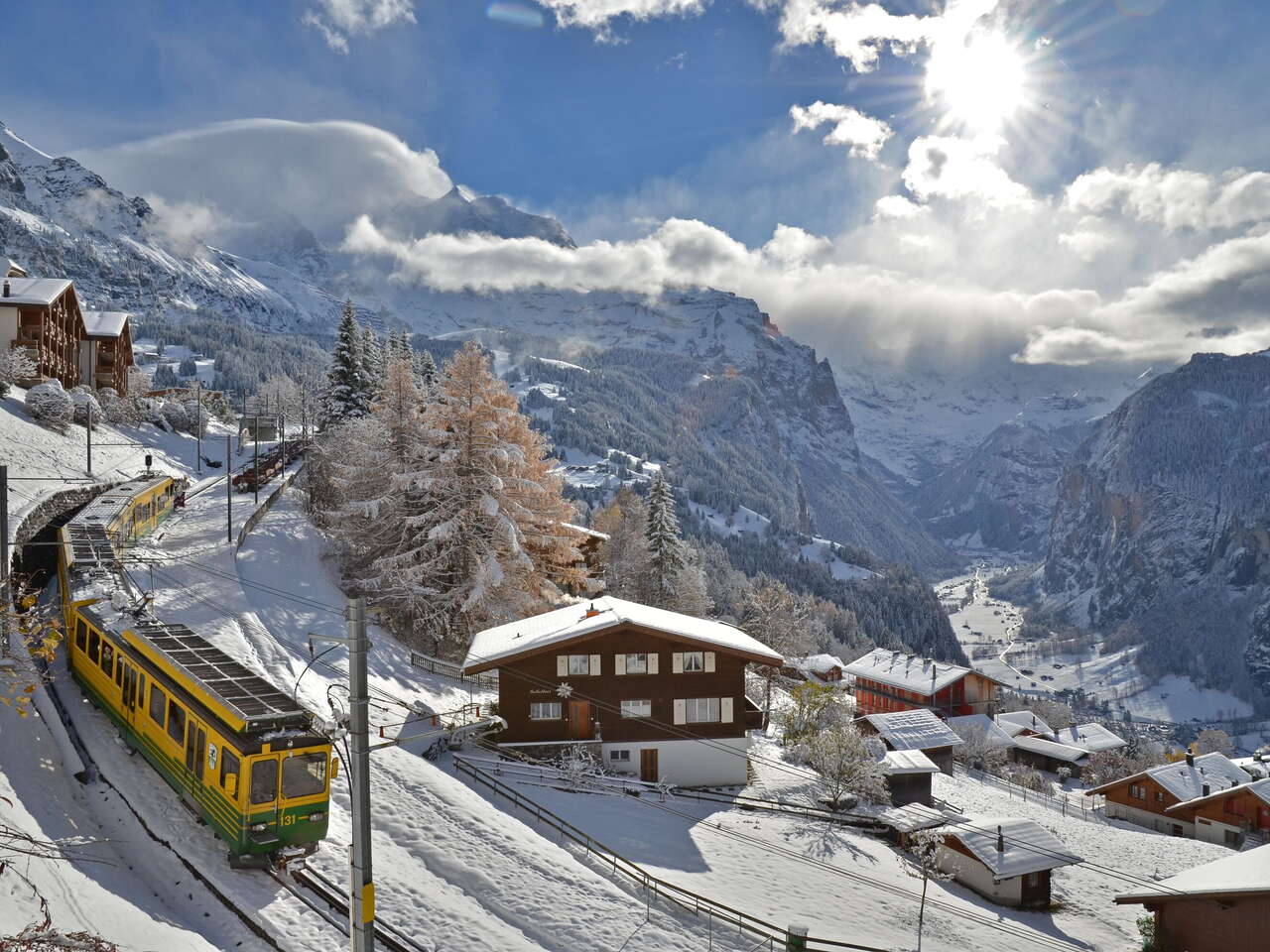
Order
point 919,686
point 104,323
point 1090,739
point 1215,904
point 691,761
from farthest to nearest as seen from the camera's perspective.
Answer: point 1090,739
point 104,323
point 919,686
point 691,761
point 1215,904

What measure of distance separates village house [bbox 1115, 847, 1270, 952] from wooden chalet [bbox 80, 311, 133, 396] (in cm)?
9300

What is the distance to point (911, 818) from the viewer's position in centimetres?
3647

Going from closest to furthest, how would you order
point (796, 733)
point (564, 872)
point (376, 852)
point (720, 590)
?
1. point (376, 852)
2. point (564, 872)
3. point (796, 733)
4. point (720, 590)

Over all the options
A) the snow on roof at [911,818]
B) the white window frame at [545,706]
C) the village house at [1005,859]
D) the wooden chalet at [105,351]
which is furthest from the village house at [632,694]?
the wooden chalet at [105,351]

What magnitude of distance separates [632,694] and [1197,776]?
53415 millimetres

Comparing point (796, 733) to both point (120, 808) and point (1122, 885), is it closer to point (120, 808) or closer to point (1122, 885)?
point (1122, 885)

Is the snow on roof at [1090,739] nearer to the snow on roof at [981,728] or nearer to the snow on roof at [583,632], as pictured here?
the snow on roof at [981,728]

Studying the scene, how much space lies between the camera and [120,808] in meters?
17.5

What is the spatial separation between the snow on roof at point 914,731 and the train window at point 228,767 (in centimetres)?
4407

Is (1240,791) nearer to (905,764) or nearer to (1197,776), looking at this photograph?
(1197,776)

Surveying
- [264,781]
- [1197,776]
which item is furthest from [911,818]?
[1197,776]

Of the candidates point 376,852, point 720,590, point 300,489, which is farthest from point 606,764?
point 720,590

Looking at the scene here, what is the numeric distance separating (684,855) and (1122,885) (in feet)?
72.6

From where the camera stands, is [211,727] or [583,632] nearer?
[211,727]
